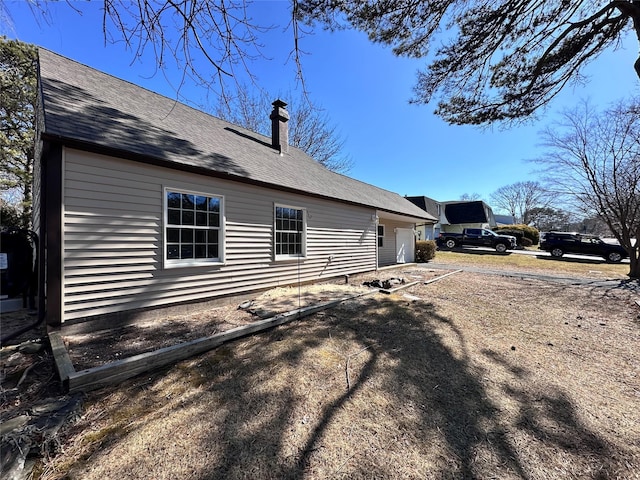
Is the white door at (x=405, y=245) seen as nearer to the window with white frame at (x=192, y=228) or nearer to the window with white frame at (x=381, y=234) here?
the window with white frame at (x=381, y=234)

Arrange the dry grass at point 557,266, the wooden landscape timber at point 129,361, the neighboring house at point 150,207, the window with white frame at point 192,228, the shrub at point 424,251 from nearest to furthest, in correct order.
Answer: the wooden landscape timber at point 129,361 < the neighboring house at point 150,207 < the window with white frame at point 192,228 < the dry grass at point 557,266 < the shrub at point 424,251

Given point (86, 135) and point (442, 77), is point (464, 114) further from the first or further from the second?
point (86, 135)

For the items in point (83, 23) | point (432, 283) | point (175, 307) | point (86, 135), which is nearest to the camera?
point (83, 23)

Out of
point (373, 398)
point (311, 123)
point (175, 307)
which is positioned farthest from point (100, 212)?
point (311, 123)

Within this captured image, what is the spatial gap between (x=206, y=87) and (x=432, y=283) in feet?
28.5

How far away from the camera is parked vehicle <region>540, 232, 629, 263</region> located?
17859 mm

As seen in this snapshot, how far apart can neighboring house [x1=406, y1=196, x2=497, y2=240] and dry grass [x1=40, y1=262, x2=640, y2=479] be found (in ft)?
89.3

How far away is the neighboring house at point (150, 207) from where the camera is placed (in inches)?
162

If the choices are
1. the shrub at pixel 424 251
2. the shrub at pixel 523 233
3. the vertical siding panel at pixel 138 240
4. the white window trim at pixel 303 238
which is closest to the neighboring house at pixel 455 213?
the shrub at pixel 523 233

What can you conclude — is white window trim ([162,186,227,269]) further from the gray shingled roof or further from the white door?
the white door

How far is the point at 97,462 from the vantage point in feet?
6.55

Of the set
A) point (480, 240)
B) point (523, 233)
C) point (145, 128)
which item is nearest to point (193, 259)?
point (145, 128)

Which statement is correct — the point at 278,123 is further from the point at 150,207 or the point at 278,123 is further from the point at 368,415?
the point at 368,415

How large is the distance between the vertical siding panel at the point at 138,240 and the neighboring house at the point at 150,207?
0.7 inches
